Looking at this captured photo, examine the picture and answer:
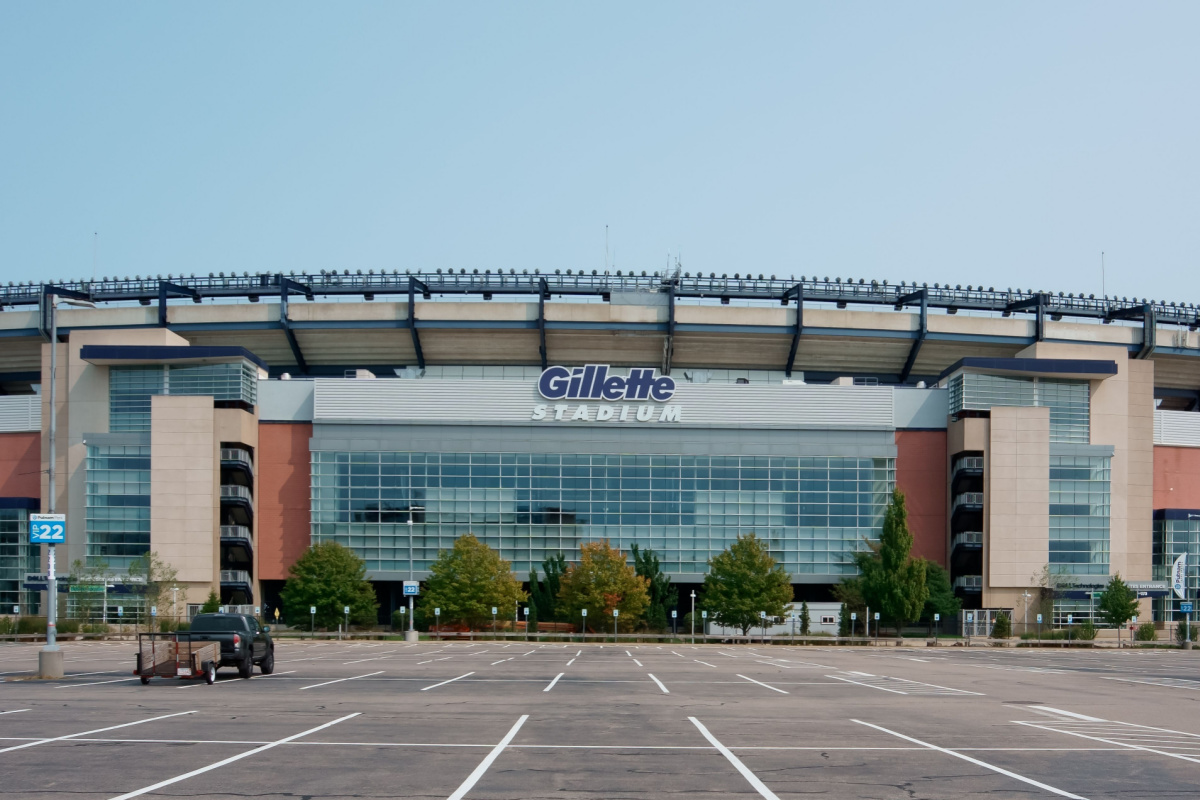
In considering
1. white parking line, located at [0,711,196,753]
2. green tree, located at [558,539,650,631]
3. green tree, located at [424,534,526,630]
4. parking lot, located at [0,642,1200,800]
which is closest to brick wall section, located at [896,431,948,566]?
green tree, located at [558,539,650,631]

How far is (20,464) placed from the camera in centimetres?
9131

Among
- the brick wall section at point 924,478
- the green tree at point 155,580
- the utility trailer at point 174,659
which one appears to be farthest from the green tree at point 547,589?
the utility trailer at point 174,659

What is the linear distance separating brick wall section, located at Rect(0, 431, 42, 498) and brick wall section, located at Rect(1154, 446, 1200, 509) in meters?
91.8

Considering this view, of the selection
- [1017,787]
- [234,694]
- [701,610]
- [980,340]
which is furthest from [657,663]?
[980,340]

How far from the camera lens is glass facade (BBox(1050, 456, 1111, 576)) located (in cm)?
8894

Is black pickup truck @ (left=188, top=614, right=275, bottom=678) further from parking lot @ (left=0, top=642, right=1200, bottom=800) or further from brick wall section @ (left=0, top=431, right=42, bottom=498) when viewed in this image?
brick wall section @ (left=0, top=431, right=42, bottom=498)

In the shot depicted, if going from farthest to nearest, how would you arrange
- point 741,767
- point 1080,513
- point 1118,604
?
point 1080,513
point 1118,604
point 741,767

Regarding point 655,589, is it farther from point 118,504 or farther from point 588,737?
point 588,737

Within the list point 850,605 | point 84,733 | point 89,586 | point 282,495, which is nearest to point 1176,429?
point 850,605

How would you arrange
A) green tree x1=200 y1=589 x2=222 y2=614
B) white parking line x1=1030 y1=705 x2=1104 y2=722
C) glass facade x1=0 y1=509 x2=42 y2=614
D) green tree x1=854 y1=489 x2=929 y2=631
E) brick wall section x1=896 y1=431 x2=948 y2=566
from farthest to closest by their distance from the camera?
brick wall section x1=896 y1=431 x2=948 y2=566 < glass facade x1=0 y1=509 x2=42 y2=614 < green tree x1=854 y1=489 x2=929 y2=631 < green tree x1=200 y1=589 x2=222 y2=614 < white parking line x1=1030 y1=705 x2=1104 y2=722

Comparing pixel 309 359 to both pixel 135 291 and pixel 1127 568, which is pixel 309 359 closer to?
pixel 135 291

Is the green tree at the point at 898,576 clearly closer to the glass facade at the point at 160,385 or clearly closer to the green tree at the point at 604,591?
the green tree at the point at 604,591

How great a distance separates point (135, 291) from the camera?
311ft

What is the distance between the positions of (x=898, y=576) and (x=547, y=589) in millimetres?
26192
